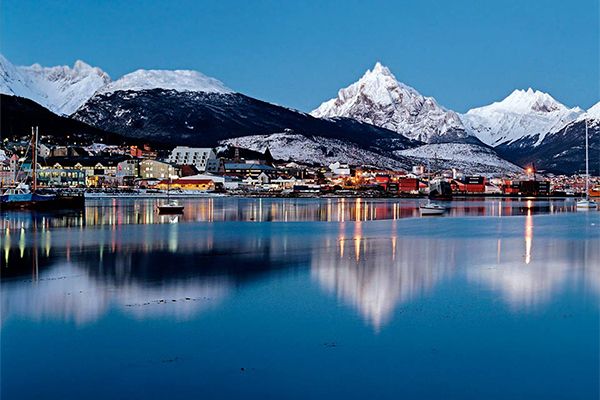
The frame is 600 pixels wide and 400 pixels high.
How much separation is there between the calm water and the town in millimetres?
76502

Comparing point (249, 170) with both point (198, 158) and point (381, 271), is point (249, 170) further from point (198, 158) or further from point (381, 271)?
point (381, 271)

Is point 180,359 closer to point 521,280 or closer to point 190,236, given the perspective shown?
point 521,280

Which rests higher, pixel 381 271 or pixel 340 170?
pixel 340 170

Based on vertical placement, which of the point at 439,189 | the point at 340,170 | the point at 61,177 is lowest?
the point at 439,189

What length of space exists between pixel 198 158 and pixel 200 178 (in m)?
28.3

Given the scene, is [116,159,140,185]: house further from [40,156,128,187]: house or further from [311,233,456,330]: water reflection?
[311,233,456,330]: water reflection

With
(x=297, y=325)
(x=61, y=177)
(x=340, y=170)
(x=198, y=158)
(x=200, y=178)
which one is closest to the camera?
Result: (x=297, y=325)

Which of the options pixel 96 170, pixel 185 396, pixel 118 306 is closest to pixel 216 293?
pixel 118 306

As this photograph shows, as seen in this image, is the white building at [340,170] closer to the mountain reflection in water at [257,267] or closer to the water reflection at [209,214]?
the water reflection at [209,214]

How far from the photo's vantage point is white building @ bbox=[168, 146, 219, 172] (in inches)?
5659

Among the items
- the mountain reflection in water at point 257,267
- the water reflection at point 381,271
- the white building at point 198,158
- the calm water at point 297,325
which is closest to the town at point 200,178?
the white building at point 198,158

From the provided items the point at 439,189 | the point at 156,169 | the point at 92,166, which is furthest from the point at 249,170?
the point at 439,189

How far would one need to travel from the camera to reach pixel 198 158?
146 metres

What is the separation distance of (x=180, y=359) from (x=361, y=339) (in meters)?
2.67
